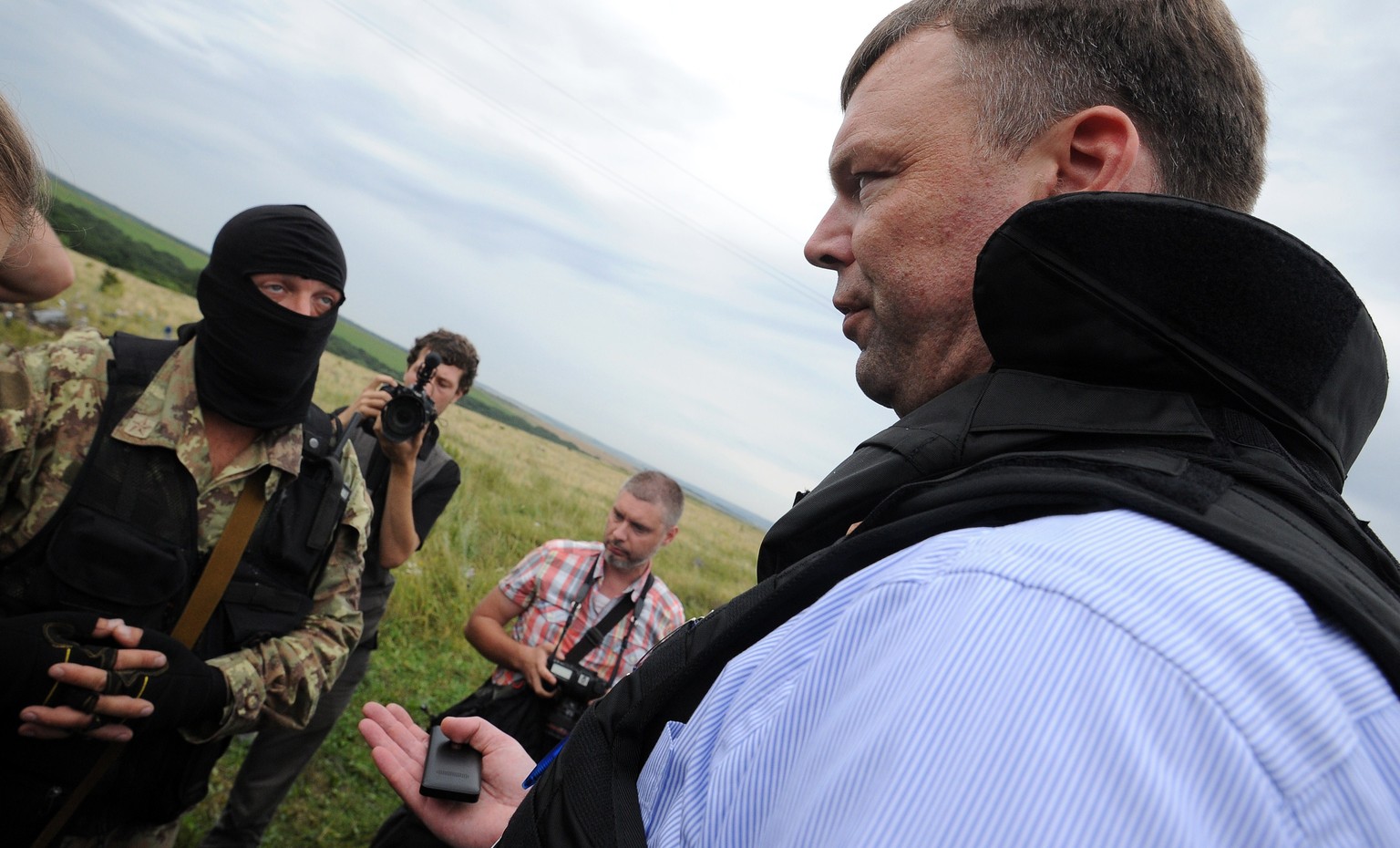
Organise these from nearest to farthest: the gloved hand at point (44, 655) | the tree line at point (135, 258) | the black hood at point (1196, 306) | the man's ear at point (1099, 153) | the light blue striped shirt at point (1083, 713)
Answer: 1. the light blue striped shirt at point (1083, 713)
2. the black hood at point (1196, 306)
3. the man's ear at point (1099, 153)
4. the gloved hand at point (44, 655)
5. the tree line at point (135, 258)

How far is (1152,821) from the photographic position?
546 mm

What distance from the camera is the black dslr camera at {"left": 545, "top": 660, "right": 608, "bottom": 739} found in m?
4.04

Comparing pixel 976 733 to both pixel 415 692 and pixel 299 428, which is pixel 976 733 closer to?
pixel 299 428

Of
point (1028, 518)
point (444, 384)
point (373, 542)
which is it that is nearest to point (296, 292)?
point (373, 542)

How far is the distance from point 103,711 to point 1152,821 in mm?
2719

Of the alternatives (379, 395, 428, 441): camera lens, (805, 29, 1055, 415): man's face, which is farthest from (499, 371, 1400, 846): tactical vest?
(379, 395, 428, 441): camera lens

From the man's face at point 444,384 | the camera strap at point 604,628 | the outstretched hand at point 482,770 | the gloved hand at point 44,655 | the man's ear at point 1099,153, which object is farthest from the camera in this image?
the man's face at point 444,384

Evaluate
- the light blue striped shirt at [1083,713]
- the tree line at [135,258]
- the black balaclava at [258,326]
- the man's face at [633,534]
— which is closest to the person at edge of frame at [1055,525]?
the light blue striped shirt at [1083,713]

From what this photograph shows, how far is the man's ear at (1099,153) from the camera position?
1.23 metres

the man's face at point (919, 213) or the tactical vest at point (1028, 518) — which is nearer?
the tactical vest at point (1028, 518)

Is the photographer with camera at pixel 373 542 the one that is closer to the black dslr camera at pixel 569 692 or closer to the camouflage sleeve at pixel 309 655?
the camouflage sleeve at pixel 309 655

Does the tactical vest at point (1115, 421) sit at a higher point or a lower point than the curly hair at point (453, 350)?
higher

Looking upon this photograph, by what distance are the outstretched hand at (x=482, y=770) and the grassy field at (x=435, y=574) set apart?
3.63m

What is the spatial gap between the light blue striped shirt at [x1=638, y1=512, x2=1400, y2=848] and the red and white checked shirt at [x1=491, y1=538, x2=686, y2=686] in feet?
12.5
